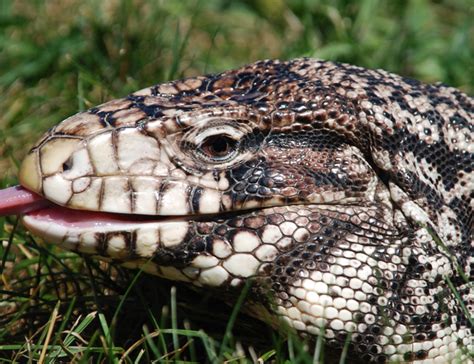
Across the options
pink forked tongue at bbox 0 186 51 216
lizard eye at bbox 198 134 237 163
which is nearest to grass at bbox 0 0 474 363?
pink forked tongue at bbox 0 186 51 216

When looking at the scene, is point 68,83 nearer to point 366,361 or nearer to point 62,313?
point 62,313

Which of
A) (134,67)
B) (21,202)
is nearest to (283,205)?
(21,202)

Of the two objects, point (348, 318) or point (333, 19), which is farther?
point (333, 19)

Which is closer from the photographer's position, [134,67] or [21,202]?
[21,202]

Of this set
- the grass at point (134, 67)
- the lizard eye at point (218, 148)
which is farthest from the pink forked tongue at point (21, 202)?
the lizard eye at point (218, 148)

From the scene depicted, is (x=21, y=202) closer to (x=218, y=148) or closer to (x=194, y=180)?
(x=194, y=180)

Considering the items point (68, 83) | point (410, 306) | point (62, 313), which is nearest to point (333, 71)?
point (410, 306)

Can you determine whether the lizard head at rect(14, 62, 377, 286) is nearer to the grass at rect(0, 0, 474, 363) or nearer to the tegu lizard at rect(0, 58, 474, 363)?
the tegu lizard at rect(0, 58, 474, 363)
